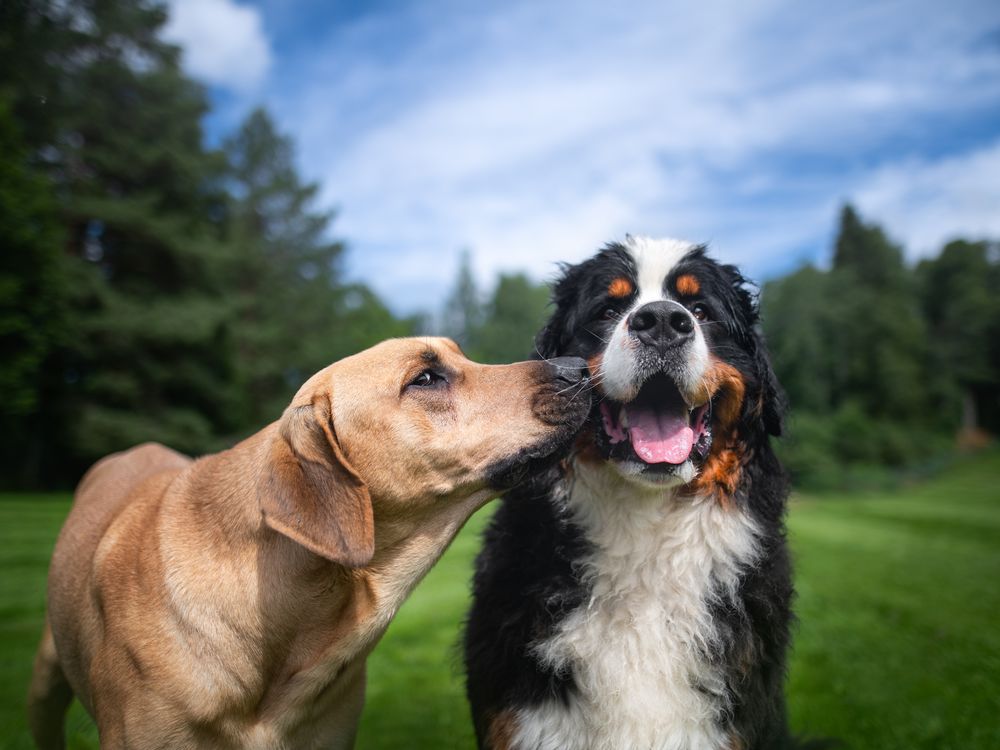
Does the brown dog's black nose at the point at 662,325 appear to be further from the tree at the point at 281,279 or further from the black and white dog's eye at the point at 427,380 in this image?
the tree at the point at 281,279

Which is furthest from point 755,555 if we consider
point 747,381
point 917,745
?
point 917,745

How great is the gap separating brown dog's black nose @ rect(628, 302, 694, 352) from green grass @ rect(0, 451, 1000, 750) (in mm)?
1714

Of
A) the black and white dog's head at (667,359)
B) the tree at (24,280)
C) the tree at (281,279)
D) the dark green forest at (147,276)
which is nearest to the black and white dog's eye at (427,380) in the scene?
the black and white dog's head at (667,359)

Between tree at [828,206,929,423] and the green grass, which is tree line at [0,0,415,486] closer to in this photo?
the green grass

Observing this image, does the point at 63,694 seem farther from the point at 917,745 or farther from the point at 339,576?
the point at 917,745

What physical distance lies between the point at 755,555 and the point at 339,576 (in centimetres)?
187

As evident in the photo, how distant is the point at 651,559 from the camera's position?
3.09 meters

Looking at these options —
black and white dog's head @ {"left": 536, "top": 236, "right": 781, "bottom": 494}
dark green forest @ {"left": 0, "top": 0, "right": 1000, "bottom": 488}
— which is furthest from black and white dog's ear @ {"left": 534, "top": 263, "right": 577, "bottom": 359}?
dark green forest @ {"left": 0, "top": 0, "right": 1000, "bottom": 488}

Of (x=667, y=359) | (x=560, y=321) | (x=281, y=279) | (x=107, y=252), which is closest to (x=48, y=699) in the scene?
(x=560, y=321)

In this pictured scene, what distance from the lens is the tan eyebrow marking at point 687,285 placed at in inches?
127

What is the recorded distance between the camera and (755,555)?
3.10 metres

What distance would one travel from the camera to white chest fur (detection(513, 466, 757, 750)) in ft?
9.72

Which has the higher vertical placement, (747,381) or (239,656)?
(747,381)

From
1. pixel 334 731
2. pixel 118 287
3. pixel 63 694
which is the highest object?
pixel 118 287
